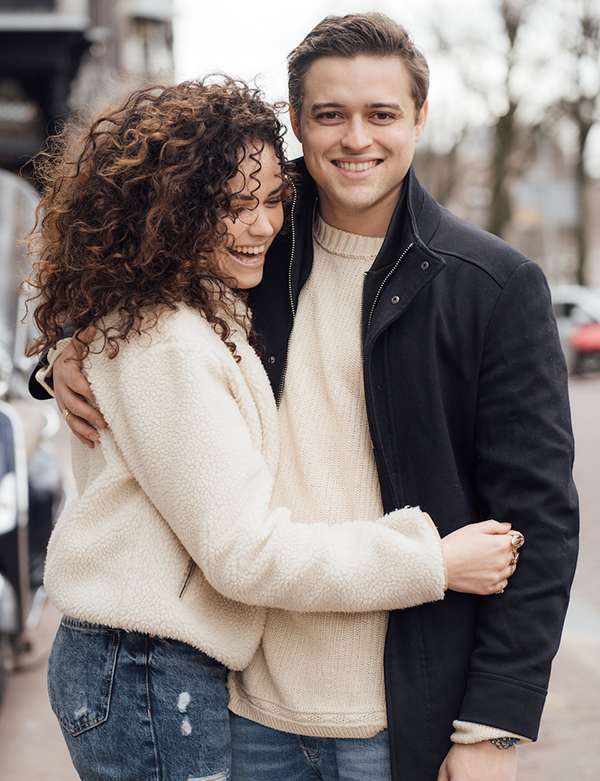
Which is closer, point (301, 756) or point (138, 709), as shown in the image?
point (138, 709)

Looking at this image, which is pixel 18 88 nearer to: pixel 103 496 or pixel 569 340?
pixel 569 340

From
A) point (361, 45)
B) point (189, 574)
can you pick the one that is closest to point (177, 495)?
point (189, 574)

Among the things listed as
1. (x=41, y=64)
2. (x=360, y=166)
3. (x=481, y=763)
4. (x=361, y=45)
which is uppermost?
(x=41, y=64)

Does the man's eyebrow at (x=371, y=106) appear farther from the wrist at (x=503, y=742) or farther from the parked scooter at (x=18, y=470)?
the parked scooter at (x=18, y=470)

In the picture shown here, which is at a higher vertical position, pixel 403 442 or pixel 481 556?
pixel 403 442

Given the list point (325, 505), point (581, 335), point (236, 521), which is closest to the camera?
point (236, 521)

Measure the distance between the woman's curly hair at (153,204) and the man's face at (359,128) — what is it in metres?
0.15

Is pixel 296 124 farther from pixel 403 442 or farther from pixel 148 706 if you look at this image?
pixel 148 706

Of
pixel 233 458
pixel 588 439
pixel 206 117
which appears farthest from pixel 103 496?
pixel 588 439

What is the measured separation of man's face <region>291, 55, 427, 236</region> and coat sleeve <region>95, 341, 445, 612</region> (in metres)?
0.57

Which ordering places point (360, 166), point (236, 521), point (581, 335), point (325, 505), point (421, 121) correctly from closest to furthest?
point (236, 521) < point (325, 505) < point (360, 166) < point (421, 121) < point (581, 335)

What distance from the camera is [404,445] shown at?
66.3 inches

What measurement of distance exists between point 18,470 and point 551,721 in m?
2.72

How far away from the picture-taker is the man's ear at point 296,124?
1956 mm
